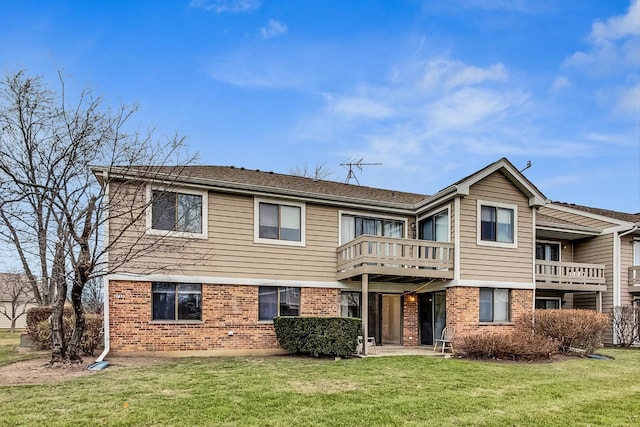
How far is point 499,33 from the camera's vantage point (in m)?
16.4

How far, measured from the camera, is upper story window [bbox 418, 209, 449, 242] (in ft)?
47.6

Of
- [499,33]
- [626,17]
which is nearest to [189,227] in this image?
[499,33]

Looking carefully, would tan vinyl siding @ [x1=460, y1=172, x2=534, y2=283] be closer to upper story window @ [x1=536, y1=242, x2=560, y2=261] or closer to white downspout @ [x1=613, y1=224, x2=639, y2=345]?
upper story window @ [x1=536, y1=242, x2=560, y2=261]

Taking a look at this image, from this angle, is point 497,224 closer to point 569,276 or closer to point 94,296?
point 569,276

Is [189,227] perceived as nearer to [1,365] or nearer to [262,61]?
[1,365]

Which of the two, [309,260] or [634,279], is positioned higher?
[309,260]

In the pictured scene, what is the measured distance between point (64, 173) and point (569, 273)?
16785mm

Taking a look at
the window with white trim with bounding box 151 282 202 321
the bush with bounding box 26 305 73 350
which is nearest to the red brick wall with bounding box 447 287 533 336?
the window with white trim with bounding box 151 282 202 321

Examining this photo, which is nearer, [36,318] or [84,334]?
[84,334]

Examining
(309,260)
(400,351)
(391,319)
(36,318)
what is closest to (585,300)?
(391,319)

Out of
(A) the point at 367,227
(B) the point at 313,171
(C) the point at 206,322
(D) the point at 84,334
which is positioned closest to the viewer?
(D) the point at 84,334

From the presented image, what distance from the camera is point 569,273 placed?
16.9 metres

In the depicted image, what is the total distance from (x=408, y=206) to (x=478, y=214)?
2.33 meters

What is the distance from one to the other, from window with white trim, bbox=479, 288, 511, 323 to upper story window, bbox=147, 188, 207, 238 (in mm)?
8755
